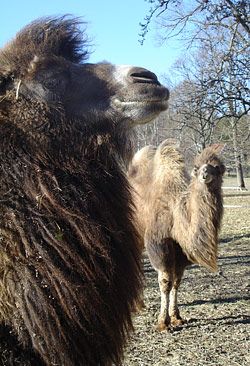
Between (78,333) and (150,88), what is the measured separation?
130 centimetres

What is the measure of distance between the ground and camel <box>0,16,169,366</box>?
2088 millimetres

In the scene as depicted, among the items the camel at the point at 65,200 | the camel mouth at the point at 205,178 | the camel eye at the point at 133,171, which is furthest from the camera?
the camel eye at the point at 133,171

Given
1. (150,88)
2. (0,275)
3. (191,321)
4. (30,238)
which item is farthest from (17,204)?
(191,321)

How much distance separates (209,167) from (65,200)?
4.62 m

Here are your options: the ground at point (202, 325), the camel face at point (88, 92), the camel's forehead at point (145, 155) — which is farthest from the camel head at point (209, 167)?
the camel face at point (88, 92)

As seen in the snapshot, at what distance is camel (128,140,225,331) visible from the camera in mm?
6988

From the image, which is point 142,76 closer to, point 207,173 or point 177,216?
point 207,173

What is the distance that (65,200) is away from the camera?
8.54ft

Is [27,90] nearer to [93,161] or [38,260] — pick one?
[93,161]

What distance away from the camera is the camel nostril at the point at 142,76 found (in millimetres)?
2732

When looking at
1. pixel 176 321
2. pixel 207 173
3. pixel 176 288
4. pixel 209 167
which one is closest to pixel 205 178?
pixel 207 173

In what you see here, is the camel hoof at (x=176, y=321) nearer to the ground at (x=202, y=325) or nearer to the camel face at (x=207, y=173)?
the ground at (x=202, y=325)

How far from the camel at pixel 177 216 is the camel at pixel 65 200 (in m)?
3.83

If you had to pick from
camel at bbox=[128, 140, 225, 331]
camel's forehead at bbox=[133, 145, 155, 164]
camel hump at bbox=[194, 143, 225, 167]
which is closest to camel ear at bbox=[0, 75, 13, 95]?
camel at bbox=[128, 140, 225, 331]
